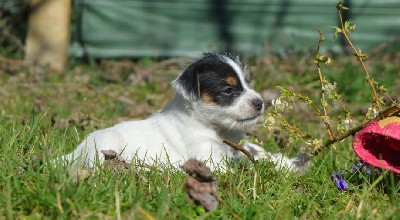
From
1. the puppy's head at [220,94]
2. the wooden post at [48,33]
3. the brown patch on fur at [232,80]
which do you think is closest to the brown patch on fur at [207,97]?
the puppy's head at [220,94]

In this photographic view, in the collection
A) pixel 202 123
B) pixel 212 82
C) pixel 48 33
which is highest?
pixel 212 82

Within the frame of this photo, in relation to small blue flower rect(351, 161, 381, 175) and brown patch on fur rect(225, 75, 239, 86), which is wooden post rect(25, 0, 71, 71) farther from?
small blue flower rect(351, 161, 381, 175)

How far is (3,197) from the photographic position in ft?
10.5

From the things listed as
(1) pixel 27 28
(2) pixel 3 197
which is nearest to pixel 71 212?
(2) pixel 3 197

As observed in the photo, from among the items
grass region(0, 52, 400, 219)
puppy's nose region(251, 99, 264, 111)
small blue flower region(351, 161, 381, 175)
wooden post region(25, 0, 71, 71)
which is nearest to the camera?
grass region(0, 52, 400, 219)

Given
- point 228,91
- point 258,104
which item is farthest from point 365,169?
point 228,91

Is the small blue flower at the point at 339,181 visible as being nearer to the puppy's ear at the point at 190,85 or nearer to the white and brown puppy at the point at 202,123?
the white and brown puppy at the point at 202,123

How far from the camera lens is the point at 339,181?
378 cm

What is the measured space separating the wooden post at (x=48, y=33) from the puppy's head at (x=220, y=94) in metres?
4.43

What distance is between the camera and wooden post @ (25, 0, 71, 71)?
866 centimetres

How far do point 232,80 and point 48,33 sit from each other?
479cm

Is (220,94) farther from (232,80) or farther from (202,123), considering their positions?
(202,123)

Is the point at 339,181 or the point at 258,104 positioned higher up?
the point at 258,104

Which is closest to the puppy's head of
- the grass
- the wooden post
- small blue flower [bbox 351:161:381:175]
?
the grass
